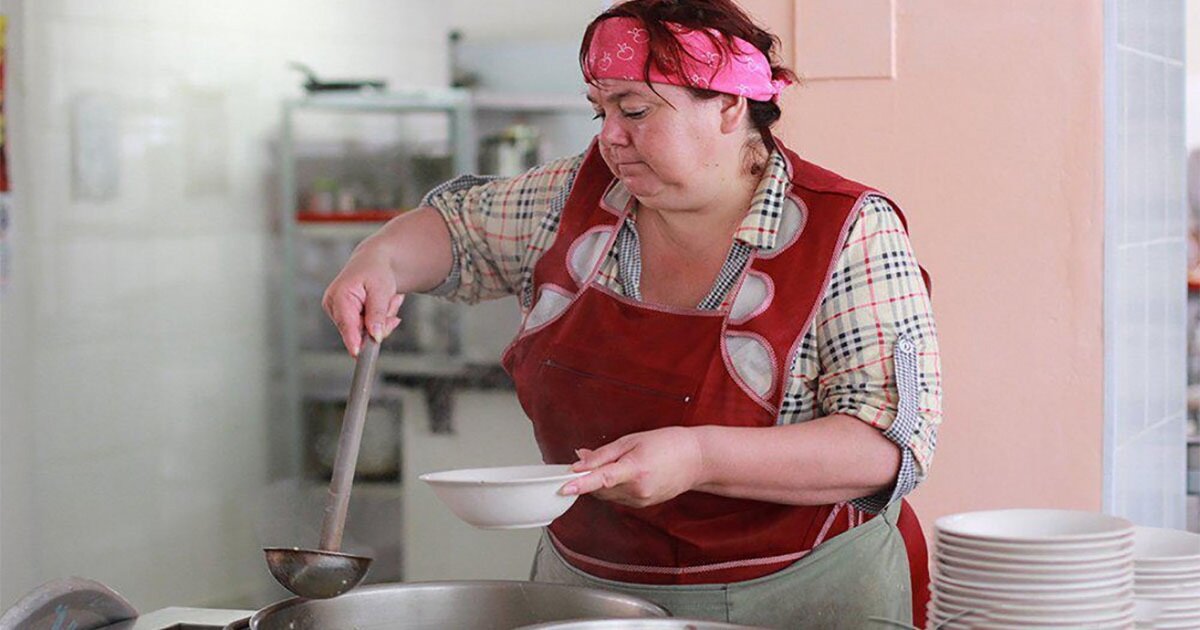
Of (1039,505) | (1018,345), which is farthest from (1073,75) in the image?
(1039,505)

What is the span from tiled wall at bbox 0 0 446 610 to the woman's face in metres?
2.31

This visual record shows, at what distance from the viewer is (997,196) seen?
97.0 inches

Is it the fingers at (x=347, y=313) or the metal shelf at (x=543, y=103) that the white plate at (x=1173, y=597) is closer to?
the fingers at (x=347, y=313)

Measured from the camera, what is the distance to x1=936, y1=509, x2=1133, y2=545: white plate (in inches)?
56.7

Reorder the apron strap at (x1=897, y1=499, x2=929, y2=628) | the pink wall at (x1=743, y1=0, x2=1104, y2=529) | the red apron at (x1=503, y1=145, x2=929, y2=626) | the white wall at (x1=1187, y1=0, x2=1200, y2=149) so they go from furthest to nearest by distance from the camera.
Answer: 1. the white wall at (x1=1187, y1=0, x2=1200, y2=149)
2. the pink wall at (x1=743, y1=0, x2=1104, y2=529)
3. the apron strap at (x1=897, y1=499, x2=929, y2=628)
4. the red apron at (x1=503, y1=145, x2=929, y2=626)

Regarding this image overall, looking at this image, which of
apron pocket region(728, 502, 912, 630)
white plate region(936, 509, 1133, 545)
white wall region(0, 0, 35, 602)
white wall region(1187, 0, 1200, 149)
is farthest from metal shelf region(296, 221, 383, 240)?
white wall region(1187, 0, 1200, 149)

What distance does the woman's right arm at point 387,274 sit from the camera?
185 cm

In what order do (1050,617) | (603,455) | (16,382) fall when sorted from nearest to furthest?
(1050,617) < (603,455) < (16,382)

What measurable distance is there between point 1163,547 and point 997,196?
1.05 m

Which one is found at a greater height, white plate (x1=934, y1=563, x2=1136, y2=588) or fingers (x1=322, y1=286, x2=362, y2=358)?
fingers (x1=322, y1=286, x2=362, y2=358)

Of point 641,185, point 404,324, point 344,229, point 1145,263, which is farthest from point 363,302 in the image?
point 344,229

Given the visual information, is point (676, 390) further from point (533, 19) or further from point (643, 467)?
point (533, 19)

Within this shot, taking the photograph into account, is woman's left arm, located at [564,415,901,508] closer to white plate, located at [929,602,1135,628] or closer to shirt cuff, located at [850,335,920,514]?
shirt cuff, located at [850,335,920,514]

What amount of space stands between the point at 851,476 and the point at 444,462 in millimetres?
2519
